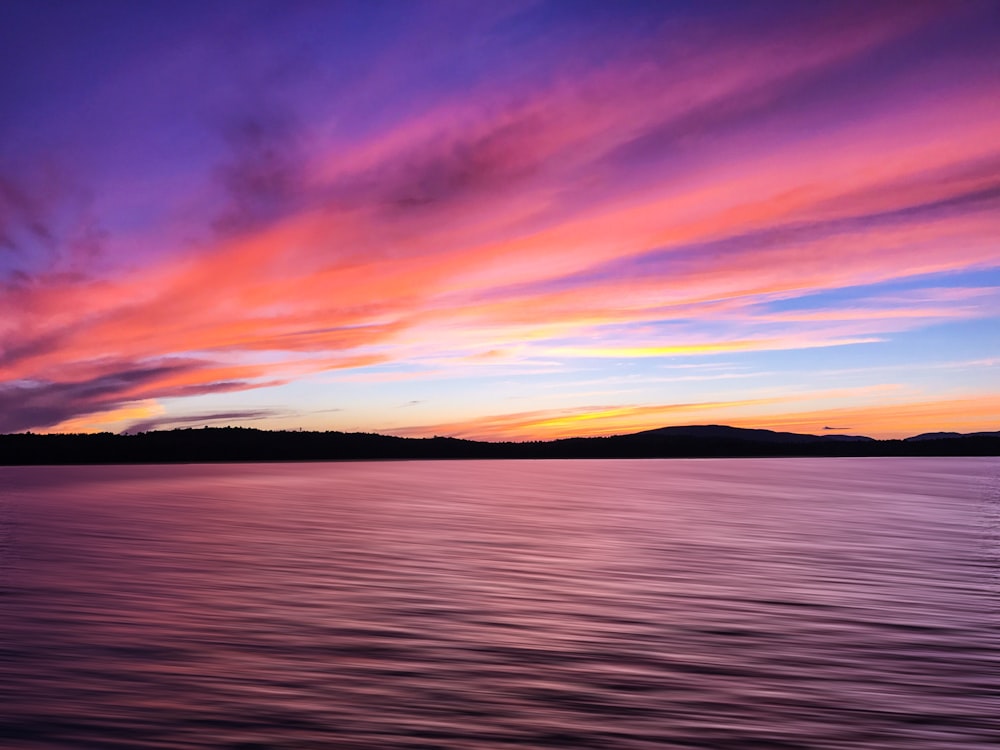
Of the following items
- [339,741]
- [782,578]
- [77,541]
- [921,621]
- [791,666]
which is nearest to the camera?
[339,741]

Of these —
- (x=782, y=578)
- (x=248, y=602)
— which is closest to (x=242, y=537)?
(x=248, y=602)

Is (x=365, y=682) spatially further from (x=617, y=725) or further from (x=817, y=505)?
(x=817, y=505)

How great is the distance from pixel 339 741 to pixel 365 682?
2539 millimetres

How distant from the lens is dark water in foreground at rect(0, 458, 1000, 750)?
34.5ft

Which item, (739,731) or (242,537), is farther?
(242,537)

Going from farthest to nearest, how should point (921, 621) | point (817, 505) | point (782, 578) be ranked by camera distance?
point (817, 505) < point (782, 578) < point (921, 621)

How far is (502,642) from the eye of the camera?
15125mm

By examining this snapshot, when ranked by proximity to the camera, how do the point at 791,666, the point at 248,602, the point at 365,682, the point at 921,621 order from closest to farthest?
the point at 365,682 < the point at 791,666 < the point at 921,621 < the point at 248,602

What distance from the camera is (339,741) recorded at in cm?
989

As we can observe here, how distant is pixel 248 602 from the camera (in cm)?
1928

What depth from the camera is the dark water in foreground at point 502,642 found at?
34.5ft

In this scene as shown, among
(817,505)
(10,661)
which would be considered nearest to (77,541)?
(10,661)

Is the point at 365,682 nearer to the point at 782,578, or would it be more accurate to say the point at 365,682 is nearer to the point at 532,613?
the point at 532,613

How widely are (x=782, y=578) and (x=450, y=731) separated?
51.8 feet
